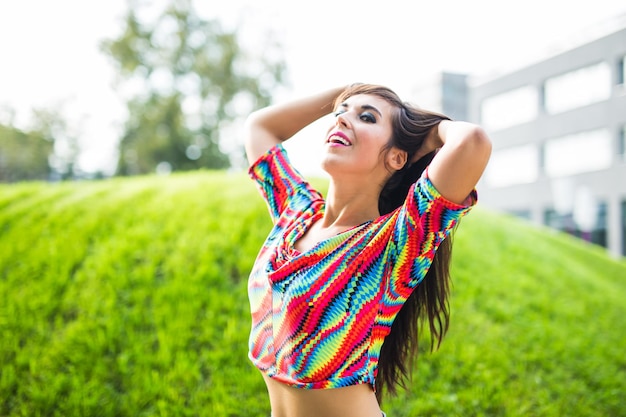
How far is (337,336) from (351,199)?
0.36 meters

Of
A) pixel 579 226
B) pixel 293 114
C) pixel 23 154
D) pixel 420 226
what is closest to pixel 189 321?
pixel 293 114

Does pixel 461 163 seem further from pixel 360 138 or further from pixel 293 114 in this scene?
pixel 293 114

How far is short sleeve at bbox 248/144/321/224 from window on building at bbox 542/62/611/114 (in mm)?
3794

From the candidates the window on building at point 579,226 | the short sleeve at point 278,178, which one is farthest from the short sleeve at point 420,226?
the window on building at point 579,226

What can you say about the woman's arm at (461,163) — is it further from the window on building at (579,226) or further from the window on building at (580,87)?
the window on building at (579,226)

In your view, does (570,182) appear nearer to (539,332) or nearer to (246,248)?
(539,332)

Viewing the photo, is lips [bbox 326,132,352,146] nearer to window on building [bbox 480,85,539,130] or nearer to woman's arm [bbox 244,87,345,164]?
woman's arm [bbox 244,87,345,164]

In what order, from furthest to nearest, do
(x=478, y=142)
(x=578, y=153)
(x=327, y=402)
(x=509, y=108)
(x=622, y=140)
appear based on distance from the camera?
(x=509, y=108) → (x=578, y=153) → (x=622, y=140) → (x=327, y=402) → (x=478, y=142)

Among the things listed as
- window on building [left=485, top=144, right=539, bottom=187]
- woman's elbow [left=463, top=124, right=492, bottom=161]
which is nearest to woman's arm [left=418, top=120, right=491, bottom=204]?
woman's elbow [left=463, top=124, right=492, bottom=161]

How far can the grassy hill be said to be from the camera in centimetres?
263

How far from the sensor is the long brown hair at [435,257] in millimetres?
1261

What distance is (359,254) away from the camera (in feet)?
3.85

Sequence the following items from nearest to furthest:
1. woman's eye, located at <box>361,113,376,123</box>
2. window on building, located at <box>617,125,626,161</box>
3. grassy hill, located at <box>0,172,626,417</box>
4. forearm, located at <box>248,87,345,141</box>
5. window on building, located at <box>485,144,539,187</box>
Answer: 1. woman's eye, located at <box>361,113,376,123</box>
2. forearm, located at <box>248,87,345,141</box>
3. grassy hill, located at <box>0,172,626,417</box>
4. window on building, located at <box>617,125,626,161</box>
5. window on building, located at <box>485,144,539,187</box>

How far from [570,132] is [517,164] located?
242 centimetres
